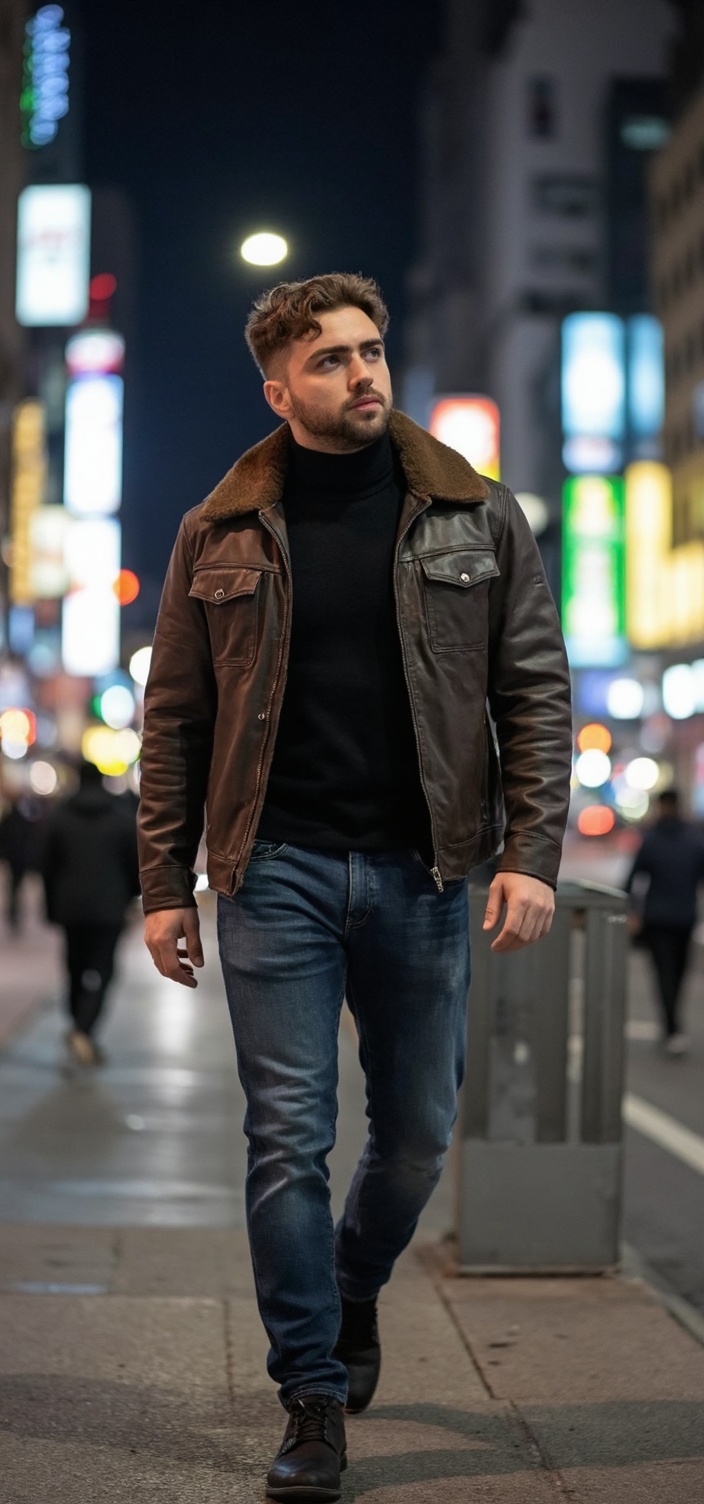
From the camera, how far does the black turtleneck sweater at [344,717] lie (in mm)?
4273

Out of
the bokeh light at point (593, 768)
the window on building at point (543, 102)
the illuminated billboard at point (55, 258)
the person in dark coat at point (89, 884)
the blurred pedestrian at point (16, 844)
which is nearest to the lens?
the person in dark coat at point (89, 884)

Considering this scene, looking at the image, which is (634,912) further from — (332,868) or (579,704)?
(579,704)

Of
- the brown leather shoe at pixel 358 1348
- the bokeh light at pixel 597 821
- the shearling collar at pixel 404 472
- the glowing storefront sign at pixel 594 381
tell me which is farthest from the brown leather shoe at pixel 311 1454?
the glowing storefront sign at pixel 594 381

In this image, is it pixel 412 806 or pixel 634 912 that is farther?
pixel 634 912

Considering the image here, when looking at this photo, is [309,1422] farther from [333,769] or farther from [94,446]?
[94,446]

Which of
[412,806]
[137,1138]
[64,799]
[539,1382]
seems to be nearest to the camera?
[412,806]

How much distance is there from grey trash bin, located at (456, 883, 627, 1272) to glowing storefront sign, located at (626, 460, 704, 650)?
210 feet

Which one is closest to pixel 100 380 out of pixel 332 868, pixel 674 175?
pixel 674 175

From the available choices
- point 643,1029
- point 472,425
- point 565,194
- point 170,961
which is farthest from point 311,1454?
point 565,194

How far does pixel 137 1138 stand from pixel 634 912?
6188 mm

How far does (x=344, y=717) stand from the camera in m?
4.29

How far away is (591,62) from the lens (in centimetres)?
14412

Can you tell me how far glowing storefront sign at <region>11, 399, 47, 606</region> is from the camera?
62.4m

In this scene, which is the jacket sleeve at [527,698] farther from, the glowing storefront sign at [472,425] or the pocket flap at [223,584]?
the glowing storefront sign at [472,425]
